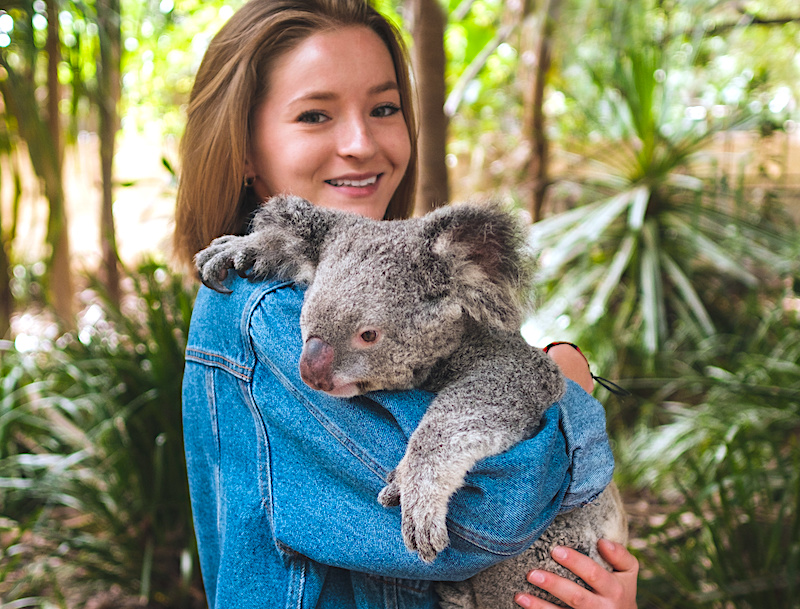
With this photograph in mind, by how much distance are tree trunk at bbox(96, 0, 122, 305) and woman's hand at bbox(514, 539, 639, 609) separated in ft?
7.39

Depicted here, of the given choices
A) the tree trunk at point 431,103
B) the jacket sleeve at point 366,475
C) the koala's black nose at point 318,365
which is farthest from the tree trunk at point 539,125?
the koala's black nose at point 318,365

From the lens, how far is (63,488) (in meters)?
2.29

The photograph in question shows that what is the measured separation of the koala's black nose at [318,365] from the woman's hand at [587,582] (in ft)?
1.54

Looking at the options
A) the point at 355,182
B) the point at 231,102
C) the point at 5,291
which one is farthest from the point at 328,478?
the point at 5,291

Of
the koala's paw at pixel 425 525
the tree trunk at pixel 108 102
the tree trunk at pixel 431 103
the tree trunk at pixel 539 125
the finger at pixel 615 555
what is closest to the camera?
the koala's paw at pixel 425 525

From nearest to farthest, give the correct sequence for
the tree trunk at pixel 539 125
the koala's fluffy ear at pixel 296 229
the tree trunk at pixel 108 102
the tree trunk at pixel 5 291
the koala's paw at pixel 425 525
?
the koala's paw at pixel 425 525 → the koala's fluffy ear at pixel 296 229 → the tree trunk at pixel 108 102 → the tree trunk at pixel 5 291 → the tree trunk at pixel 539 125

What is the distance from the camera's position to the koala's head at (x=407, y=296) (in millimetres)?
845

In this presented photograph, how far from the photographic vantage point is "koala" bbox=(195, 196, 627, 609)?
0.82 m

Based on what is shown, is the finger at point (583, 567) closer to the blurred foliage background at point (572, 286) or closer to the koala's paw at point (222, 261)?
the blurred foliage background at point (572, 286)

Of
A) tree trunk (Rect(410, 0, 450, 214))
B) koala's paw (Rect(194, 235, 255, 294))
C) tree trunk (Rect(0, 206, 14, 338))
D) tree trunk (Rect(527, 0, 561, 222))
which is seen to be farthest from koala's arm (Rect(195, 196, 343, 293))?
tree trunk (Rect(527, 0, 561, 222))

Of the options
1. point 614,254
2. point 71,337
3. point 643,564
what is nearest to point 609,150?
point 614,254

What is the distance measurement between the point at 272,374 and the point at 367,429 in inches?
7.5

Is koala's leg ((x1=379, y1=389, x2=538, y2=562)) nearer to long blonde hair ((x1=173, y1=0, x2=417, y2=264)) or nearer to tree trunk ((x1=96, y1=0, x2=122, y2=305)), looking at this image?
long blonde hair ((x1=173, y1=0, x2=417, y2=264))

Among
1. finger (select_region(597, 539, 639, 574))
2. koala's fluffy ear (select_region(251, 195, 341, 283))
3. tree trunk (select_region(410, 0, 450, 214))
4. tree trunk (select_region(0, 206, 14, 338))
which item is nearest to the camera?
koala's fluffy ear (select_region(251, 195, 341, 283))
